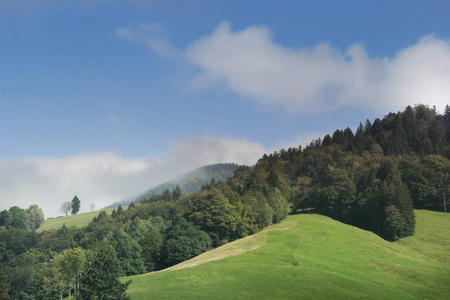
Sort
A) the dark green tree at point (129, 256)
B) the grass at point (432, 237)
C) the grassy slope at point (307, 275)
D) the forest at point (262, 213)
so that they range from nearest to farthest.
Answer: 1. the grassy slope at point (307, 275)
2. the grass at point (432, 237)
3. the forest at point (262, 213)
4. the dark green tree at point (129, 256)

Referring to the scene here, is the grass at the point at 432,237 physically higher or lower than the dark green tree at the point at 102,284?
lower

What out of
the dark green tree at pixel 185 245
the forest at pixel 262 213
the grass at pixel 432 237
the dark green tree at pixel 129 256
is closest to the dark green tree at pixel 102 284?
the forest at pixel 262 213

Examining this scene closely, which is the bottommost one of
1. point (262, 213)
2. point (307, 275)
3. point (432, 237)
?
point (432, 237)

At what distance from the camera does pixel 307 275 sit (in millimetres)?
46969

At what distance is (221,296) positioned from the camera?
39188 millimetres

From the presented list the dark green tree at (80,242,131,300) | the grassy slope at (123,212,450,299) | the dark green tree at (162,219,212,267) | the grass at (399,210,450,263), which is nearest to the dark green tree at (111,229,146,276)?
the dark green tree at (162,219,212,267)

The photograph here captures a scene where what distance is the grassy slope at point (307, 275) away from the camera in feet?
135

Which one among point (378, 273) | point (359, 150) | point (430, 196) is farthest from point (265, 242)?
point (359, 150)

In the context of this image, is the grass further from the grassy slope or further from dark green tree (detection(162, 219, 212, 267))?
dark green tree (detection(162, 219, 212, 267))

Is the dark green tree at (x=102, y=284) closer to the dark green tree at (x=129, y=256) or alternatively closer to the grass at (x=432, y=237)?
the dark green tree at (x=129, y=256)

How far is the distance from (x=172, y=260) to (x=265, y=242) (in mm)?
33066

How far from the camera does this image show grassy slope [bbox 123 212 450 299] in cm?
4116

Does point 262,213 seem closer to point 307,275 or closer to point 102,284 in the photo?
point 307,275

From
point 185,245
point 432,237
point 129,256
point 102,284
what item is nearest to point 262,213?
point 185,245
